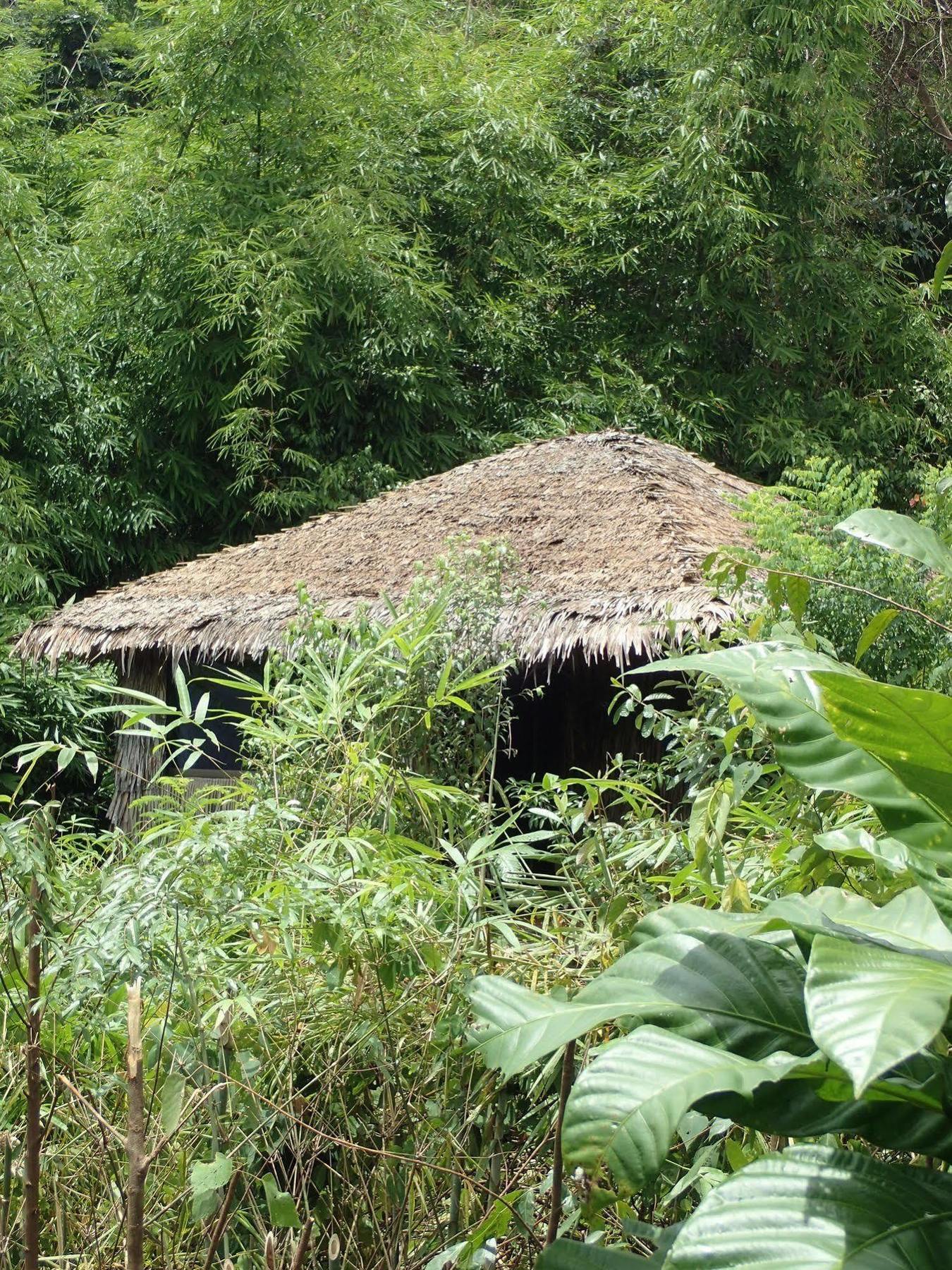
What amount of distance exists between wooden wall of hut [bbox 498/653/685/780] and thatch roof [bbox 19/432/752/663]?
0.33m

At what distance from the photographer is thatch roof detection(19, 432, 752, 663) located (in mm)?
5250

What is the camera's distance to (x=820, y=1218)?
0.76m

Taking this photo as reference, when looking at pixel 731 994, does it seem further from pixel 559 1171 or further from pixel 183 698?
pixel 183 698

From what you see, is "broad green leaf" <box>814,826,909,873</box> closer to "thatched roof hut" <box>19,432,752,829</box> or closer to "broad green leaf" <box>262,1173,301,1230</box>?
"broad green leaf" <box>262,1173,301,1230</box>

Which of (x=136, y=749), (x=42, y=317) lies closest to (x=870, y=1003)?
(x=136, y=749)

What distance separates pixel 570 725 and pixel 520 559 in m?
1.36

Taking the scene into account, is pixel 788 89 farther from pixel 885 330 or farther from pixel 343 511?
pixel 343 511

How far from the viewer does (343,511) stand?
771 cm

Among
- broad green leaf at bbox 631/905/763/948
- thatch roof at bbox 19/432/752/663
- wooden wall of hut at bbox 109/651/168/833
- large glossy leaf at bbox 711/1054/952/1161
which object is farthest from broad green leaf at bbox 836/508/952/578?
wooden wall of hut at bbox 109/651/168/833

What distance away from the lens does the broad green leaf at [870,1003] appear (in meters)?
0.68

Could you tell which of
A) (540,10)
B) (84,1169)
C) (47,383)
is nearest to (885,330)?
(540,10)

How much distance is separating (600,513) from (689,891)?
14.8 ft

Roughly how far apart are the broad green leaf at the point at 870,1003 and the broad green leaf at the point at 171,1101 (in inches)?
27.8

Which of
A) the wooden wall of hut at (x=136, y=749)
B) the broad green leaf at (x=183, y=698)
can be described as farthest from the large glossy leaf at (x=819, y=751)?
the wooden wall of hut at (x=136, y=749)
